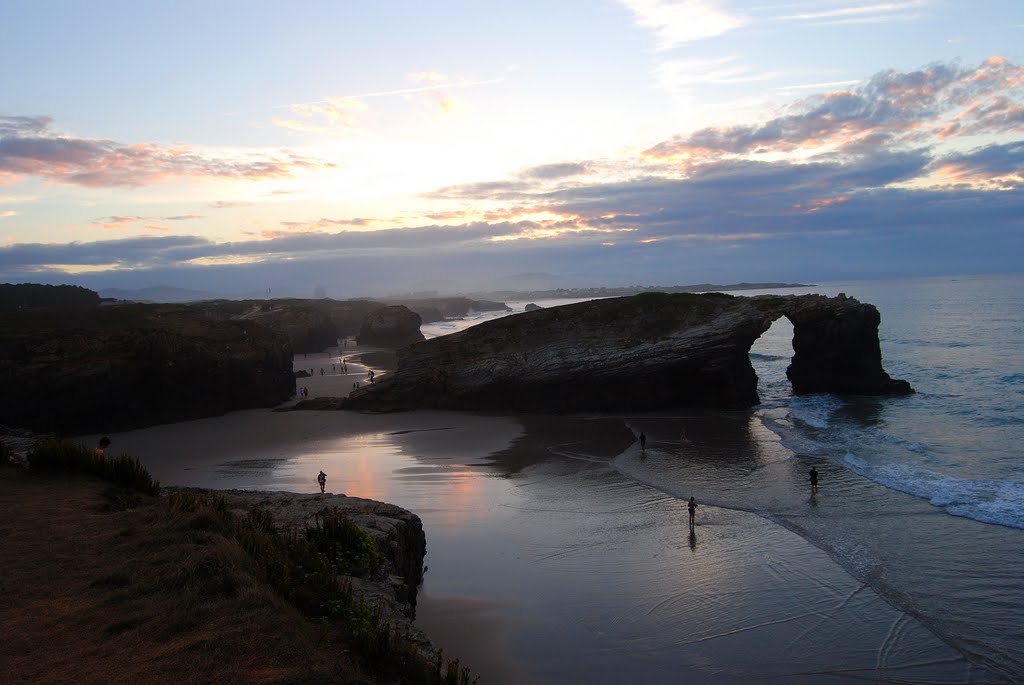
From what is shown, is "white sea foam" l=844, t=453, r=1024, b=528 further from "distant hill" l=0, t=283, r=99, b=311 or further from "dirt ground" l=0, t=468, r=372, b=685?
"distant hill" l=0, t=283, r=99, b=311

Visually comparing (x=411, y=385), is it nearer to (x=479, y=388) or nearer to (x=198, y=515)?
(x=479, y=388)

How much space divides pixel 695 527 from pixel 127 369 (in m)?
32.8

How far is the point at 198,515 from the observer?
424 inches

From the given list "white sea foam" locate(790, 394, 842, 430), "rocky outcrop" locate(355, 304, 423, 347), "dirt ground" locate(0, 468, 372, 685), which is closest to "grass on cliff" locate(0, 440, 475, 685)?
"dirt ground" locate(0, 468, 372, 685)

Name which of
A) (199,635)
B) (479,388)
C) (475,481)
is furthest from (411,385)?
(199,635)

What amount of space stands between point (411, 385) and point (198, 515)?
32344 millimetres

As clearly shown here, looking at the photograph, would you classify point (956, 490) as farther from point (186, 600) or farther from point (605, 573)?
point (186, 600)

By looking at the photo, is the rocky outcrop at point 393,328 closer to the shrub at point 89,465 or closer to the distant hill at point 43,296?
the distant hill at point 43,296

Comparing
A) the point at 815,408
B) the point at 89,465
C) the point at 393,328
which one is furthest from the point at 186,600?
the point at 393,328

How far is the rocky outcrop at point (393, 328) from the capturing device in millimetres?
89250

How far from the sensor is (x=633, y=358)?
40125 millimetres

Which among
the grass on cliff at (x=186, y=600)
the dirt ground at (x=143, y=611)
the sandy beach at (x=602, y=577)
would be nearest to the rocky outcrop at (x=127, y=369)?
the sandy beach at (x=602, y=577)

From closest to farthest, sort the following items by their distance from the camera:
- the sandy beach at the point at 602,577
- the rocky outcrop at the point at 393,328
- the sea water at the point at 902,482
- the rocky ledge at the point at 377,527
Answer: the rocky ledge at the point at 377,527
the sandy beach at the point at 602,577
the sea water at the point at 902,482
the rocky outcrop at the point at 393,328

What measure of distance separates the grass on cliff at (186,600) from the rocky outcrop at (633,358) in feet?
97.0
